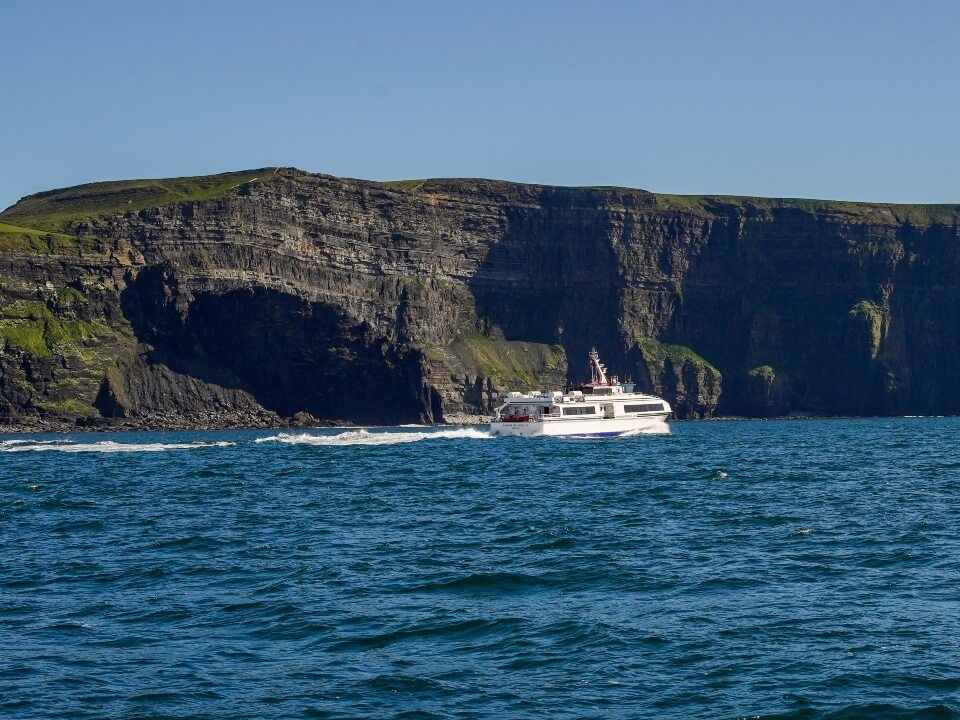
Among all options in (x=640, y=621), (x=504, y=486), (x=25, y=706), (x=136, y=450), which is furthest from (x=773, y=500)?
(x=136, y=450)

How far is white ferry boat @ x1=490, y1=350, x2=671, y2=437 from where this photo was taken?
484 ft

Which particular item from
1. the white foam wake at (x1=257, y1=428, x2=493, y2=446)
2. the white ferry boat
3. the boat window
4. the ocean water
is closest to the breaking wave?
the white ferry boat

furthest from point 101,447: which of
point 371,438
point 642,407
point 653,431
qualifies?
point 653,431

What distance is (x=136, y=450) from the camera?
13062 centimetres

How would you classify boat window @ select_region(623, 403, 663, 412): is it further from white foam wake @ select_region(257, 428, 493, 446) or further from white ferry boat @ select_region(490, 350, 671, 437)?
white foam wake @ select_region(257, 428, 493, 446)

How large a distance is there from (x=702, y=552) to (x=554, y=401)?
4071 inches

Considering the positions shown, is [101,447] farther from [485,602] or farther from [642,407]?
[485,602]

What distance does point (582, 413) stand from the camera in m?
150

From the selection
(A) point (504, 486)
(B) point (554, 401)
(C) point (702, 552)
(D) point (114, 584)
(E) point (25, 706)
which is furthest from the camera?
(B) point (554, 401)

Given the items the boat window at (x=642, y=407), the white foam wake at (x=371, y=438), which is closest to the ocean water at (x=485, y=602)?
the white foam wake at (x=371, y=438)

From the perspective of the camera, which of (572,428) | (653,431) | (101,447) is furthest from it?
(653,431)

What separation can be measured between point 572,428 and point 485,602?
109 metres

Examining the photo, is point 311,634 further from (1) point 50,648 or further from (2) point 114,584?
(2) point 114,584

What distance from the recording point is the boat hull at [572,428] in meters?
147
